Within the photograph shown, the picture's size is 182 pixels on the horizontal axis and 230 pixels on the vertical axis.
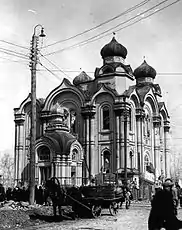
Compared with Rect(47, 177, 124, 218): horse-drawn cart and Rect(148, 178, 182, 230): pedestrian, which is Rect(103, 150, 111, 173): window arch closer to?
Rect(47, 177, 124, 218): horse-drawn cart

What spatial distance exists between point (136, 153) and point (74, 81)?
1514 centimetres

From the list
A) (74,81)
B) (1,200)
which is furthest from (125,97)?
(1,200)

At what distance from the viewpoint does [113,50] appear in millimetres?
49250

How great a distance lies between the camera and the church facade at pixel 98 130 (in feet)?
139

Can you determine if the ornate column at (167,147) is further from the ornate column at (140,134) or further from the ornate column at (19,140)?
the ornate column at (19,140)

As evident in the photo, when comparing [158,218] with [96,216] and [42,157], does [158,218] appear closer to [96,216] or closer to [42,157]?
[96,216]

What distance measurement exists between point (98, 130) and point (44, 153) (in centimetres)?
669

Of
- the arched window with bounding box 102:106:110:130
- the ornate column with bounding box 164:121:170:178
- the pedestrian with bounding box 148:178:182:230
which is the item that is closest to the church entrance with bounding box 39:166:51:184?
the arched window with bounding box 102:106:110:130

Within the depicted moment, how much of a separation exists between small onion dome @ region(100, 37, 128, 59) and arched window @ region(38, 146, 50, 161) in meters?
13.7

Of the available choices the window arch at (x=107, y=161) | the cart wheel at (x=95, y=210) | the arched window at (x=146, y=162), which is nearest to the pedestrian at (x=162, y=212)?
the cart wheel at (x=95, y=210)

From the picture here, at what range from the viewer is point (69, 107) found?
48031mm

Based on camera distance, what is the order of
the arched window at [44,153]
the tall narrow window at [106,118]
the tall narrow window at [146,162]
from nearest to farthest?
the arched window at [44,153] → the tall narrow window at [106,118] → the tall narrow window at [146,162]

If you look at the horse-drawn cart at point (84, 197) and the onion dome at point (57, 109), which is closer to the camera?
the horse-drawn cart at point (84, 197)

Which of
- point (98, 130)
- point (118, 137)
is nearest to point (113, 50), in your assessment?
point (98, 130)
